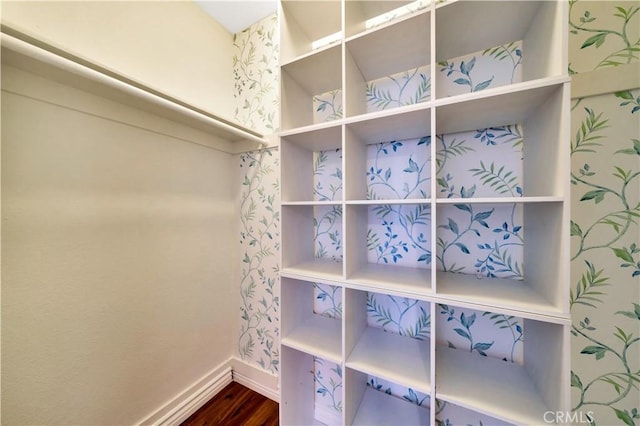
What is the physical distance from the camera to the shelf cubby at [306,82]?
3.18ft

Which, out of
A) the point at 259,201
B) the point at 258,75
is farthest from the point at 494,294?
the point at 258,75

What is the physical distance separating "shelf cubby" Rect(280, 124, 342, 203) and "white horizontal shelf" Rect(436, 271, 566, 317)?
737 millimetres

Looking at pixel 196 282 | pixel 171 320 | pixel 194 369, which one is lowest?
pixel 194 369

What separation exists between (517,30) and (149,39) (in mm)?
1676

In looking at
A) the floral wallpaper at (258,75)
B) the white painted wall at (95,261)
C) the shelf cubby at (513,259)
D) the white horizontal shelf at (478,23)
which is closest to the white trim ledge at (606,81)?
the white horizontal shelf at (478,23)

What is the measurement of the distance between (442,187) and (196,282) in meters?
1.44

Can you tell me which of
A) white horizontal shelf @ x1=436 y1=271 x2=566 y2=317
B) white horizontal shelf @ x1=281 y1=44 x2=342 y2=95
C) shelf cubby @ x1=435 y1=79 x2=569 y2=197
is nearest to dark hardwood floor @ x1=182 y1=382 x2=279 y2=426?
white horizontal shelf @ x1=436 y1=271 x2=566 y2=317

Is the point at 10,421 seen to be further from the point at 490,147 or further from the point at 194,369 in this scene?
the point at 490,147

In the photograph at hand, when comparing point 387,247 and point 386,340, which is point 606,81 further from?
point 386,340

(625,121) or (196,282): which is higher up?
(625,121)

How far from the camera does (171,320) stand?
120cm

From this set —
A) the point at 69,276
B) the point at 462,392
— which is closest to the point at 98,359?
the point at 69,276

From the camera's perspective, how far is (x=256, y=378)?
4.74 feet

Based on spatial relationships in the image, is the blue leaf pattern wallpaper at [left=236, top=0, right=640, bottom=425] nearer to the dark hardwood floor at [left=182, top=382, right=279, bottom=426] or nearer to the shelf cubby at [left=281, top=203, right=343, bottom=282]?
the shelf cubby at [left=281, top=203, right=343, bottom=282]
